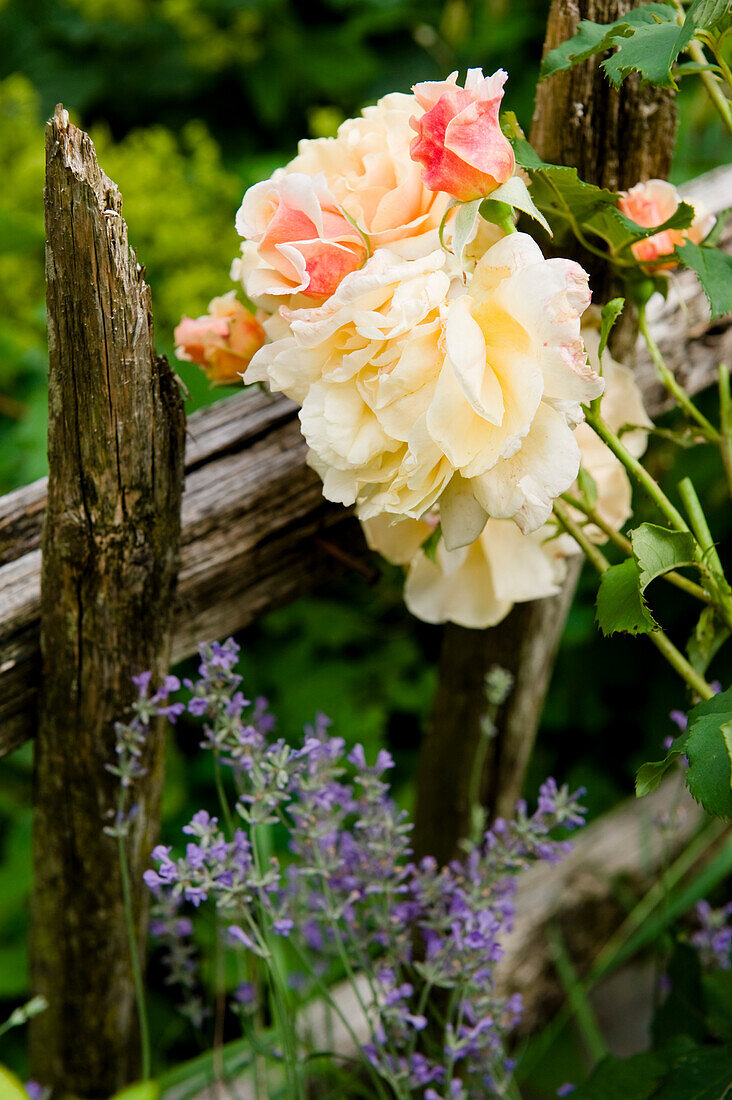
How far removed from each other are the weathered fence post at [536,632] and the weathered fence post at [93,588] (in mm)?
397

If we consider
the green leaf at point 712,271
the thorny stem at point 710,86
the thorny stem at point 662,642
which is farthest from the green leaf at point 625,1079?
the thorny stem at point 710,86

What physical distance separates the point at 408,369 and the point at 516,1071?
3.30 feet

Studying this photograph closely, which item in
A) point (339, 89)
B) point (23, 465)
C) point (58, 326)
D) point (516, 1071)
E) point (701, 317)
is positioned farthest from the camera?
point (339, 89)

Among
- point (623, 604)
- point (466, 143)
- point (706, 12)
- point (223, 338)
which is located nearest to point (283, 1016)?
point (623, 604)

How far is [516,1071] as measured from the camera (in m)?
1.15

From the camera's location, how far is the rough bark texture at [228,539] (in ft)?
2.56

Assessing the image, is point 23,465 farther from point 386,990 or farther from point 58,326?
point 386,990

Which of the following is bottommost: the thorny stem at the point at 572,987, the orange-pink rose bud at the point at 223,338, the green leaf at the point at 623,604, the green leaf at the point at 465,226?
the thorny stem at the point at 572,987

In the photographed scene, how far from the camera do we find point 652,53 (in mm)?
543

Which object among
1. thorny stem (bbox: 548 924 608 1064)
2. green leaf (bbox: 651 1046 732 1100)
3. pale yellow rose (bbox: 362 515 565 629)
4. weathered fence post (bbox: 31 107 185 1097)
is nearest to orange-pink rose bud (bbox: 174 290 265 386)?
weathered fence post (bbox: 31 107 185 1097)

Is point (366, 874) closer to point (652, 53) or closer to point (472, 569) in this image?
point (472, 569)

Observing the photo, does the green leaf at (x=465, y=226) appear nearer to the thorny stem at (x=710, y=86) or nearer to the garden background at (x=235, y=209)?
the thorny stem at (x=710, y=86)

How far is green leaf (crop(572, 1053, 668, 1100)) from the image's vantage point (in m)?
0.77

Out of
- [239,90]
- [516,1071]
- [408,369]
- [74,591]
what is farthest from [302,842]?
[239,90]
